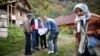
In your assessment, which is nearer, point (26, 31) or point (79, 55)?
point (79, 55)

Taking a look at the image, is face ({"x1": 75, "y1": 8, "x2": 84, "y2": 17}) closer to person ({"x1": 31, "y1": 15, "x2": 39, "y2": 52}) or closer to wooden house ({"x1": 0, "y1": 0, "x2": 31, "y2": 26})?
person ({"x1": 31, "y1": 15, "x2": 39, "y2": 52})

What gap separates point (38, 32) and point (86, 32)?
7.25 metres

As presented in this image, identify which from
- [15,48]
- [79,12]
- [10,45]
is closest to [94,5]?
[10,45]

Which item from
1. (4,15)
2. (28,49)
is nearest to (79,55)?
(28,49)

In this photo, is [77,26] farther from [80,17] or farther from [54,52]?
[54,52]

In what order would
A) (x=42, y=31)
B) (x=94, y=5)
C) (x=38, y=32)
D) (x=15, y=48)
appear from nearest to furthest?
(x=42, y=31)
(x=38, y=32)
(x=15, y=48)
(x=94, y=5)

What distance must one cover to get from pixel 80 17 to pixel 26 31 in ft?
20.5

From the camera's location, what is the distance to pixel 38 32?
12742 millimetres

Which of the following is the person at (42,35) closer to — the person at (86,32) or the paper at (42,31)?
the paper at (42,31)

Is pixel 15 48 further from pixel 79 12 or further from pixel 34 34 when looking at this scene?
pixel 79 12

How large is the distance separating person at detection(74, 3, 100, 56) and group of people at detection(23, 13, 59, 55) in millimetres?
5543

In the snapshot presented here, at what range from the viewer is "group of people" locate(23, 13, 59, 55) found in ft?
37.8

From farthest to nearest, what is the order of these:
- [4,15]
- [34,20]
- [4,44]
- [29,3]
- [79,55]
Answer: [29,3], [4,15], [4,44], [34,20], [79,55]

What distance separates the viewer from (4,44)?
15727mm
